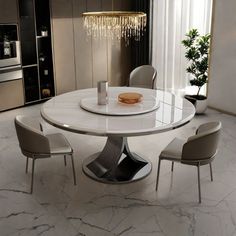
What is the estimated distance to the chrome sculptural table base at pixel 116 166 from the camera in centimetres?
356

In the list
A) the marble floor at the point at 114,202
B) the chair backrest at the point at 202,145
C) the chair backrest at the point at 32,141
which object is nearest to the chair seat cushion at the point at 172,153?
the chair backrest at the point at 202,145

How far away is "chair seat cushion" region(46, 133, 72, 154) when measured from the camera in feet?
10.7

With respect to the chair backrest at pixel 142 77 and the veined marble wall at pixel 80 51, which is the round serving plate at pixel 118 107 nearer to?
the chair backrest at pixel 142 77

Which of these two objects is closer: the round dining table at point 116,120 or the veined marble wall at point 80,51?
the round dining table at point 116,120

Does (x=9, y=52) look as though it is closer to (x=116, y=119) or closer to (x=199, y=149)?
(x=116, y=119)

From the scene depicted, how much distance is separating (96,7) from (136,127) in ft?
13.1

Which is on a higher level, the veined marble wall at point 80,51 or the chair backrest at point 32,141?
the veined marble wall at point 80,51

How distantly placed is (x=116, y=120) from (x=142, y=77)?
2149 millimetres

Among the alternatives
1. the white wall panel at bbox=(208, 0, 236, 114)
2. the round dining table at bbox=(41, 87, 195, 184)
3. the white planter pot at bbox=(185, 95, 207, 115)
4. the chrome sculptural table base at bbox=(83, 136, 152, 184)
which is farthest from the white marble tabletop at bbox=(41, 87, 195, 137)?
the white wall panel at bbox=(208, 0, 236, 114)

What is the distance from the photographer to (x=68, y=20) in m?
6.04

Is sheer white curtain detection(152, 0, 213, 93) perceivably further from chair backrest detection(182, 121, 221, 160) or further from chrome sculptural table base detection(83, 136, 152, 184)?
chair backrest detection(182, 121, 221, 160)

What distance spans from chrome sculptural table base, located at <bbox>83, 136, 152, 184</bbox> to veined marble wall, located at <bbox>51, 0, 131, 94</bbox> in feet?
9.31

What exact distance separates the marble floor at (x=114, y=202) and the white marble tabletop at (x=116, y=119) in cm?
71

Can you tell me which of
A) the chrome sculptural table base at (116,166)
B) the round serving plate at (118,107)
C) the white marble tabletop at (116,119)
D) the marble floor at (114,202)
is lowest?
the marble floor at (114,202)
